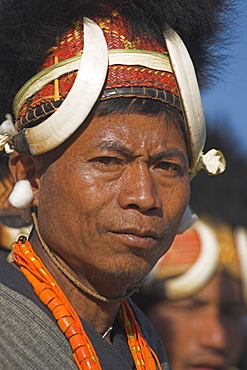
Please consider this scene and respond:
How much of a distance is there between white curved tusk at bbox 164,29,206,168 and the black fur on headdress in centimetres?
7

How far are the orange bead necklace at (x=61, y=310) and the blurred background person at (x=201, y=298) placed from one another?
1743mm

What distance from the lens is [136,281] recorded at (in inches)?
109

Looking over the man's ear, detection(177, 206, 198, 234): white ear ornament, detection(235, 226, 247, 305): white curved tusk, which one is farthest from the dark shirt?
detection(235, 226, 247, 305): white curved tusk

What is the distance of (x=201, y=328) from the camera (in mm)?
5004

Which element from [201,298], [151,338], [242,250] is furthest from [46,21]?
[242,250]

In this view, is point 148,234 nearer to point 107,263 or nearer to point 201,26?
point 107,263

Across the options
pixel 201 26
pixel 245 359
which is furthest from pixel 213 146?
pixel 201 26

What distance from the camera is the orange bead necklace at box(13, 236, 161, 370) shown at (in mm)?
2584

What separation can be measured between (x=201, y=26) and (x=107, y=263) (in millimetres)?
1128

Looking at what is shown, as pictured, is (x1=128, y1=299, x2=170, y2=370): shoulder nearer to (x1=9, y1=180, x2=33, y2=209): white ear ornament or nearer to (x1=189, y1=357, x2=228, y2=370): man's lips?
(x1=9, y1=180, x2=33, y2=209): white ear ornament

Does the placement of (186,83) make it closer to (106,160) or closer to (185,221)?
(106,160)

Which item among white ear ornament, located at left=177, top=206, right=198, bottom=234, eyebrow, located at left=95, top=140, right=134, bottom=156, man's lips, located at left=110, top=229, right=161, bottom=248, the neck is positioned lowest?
white ear ornament, located at left=177, top=206, right=198, bottom=234

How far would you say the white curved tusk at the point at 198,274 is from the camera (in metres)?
5.02

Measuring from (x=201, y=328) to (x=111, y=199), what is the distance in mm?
2601
